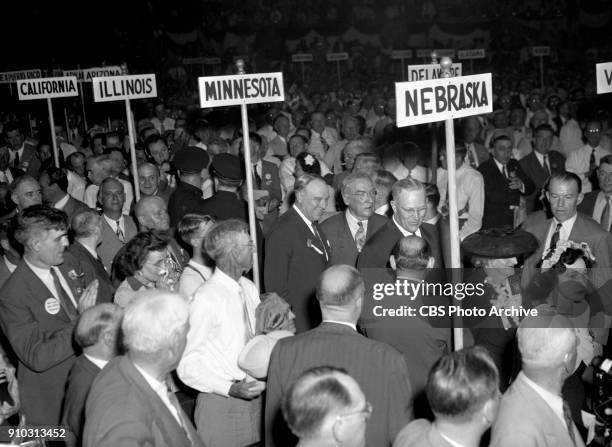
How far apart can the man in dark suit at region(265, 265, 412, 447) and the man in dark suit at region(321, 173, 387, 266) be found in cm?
225

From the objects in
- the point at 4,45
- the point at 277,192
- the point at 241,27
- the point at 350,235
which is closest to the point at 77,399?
the point at 350,235

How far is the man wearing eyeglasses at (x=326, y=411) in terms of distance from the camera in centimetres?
246

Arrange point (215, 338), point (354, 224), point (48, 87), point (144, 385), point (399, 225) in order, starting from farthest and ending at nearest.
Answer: point (48, 87), point (354, 224), point (399, 225), point (215, 338), point (144, 385)

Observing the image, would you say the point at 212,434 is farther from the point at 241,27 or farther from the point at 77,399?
the point at 241,27

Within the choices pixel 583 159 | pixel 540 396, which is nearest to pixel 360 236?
pixel 540 396

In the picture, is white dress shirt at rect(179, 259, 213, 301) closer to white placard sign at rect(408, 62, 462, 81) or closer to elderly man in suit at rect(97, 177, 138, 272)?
elderly man in suit at rect(97, 177, 138, 272)

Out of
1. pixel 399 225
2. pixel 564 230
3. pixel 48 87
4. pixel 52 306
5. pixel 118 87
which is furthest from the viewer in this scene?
pixel 48 87

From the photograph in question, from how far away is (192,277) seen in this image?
4852mm

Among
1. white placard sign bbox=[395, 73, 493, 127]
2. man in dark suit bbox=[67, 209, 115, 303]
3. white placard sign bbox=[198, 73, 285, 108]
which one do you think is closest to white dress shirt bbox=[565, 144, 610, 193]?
white placard sign bbox=[198, 73, 285, 108]

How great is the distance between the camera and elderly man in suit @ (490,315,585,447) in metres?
2.78

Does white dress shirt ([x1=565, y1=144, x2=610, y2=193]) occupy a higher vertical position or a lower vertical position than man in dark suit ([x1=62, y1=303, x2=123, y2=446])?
higher

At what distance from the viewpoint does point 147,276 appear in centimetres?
471

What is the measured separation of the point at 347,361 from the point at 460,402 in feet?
2.59

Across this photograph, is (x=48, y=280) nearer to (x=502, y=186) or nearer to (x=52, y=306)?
(x=52, y=306)
